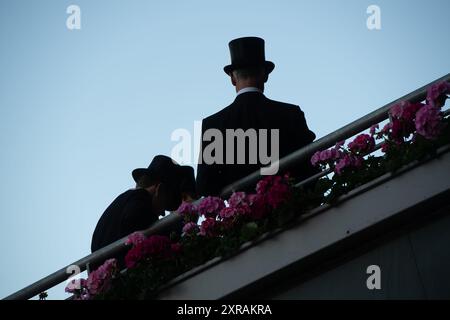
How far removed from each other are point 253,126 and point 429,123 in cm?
136

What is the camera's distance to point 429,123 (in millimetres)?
5574

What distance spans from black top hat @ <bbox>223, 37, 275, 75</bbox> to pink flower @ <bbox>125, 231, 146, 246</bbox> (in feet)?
5.35

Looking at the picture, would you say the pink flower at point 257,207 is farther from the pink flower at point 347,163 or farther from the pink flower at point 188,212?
the pink flower at point 347,163

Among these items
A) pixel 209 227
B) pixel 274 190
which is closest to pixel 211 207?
pixel 209 227

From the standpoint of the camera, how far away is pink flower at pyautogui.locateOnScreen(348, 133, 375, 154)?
5.87 m

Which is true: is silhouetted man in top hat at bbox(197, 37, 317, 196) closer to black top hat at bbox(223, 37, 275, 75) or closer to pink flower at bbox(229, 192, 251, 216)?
black top hat at bbox(223, 37, 275, 75)

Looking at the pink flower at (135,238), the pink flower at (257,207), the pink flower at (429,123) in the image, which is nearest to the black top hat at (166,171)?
the pink flower at (135,238)

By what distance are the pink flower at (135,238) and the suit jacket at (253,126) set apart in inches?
21.7

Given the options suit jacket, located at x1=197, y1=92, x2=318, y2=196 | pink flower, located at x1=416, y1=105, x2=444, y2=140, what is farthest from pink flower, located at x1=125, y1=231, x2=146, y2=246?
pink flower, located at x1=416, y1=105, x2=444, y2=140

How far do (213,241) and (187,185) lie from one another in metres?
1.13

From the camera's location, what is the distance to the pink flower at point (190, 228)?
593 centimetres

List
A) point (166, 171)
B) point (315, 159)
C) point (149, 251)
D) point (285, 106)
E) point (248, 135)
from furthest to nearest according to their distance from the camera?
1. point (166, 171)
2. point (285, 106)
3. point (248, 135)
4. point (315, 159)
5. point (149, 251)

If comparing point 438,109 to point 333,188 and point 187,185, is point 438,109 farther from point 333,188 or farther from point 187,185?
point 187,185

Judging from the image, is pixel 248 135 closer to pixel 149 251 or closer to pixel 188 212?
pixel 188 212
